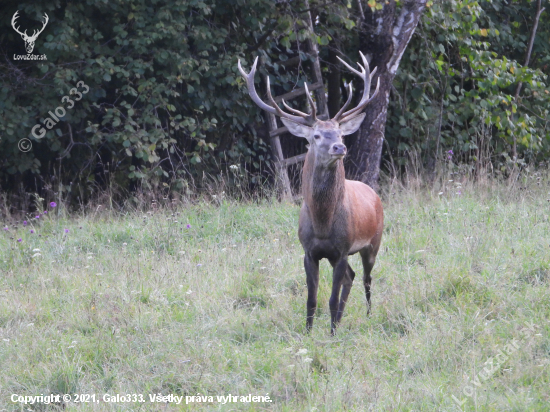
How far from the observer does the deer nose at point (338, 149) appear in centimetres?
469

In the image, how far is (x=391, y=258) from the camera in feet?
21.1

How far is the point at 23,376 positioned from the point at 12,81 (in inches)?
219

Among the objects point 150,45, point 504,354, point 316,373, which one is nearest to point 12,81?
point 150,45

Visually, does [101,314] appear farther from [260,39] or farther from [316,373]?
[260,39]

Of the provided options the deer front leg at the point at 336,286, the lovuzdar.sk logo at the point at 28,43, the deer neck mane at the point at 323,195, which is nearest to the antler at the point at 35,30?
the lovuzdar.sk logo at the point at 28,43

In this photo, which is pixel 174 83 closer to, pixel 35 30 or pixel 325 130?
pixel 35 30

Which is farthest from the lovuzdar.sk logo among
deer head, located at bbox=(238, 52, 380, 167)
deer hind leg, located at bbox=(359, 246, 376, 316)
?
deer hind leg, located at bbox=(359, 246, 376, 316)

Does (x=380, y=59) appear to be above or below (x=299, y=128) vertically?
above

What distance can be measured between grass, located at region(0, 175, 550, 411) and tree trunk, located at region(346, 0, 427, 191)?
1.63m

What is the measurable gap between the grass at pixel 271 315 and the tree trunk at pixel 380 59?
64.1 inches

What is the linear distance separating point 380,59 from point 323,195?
15.7 ft

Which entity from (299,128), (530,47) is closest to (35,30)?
(299,128)

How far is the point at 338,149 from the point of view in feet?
15.5

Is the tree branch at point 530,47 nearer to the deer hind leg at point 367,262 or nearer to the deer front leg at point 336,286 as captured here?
the deer hind leg at point 367,262
